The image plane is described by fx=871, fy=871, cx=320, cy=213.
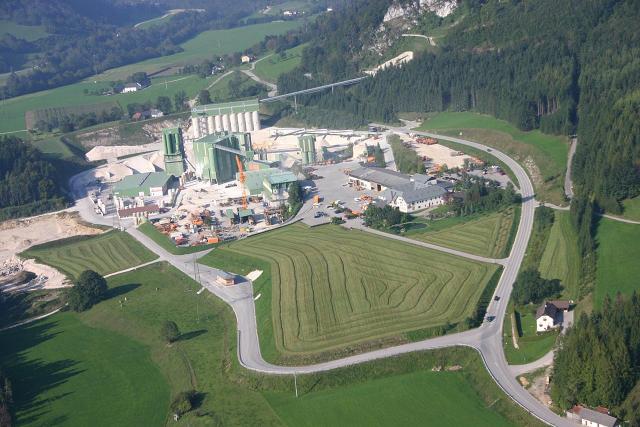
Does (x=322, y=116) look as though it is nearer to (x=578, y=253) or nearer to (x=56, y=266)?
(x=56, y=266)

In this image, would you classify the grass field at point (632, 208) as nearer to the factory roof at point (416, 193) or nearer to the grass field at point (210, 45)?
the factory roof at point (416, 193)

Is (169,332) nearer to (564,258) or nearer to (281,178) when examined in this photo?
(564,258)

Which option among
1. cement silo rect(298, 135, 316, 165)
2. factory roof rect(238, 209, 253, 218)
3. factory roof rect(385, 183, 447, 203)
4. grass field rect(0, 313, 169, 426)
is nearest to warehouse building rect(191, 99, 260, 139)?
cement silo rect(298, 135, 316, 165)

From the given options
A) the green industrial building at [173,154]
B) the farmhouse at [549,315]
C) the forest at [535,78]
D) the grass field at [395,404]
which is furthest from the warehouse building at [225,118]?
the grass field at [395,404]

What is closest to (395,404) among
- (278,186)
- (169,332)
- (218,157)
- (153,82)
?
(169,332)

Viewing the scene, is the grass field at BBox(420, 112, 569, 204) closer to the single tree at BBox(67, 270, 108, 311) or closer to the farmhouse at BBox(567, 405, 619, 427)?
the farmhouse at BBox(567, 405, 619, 427)
